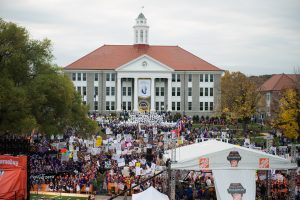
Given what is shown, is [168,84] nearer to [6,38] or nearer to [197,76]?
[197,76]

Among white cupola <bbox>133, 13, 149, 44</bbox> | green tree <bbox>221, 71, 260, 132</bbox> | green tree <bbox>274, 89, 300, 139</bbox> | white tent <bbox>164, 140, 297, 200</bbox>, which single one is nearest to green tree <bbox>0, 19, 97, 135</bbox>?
white tent <bbox>164, 140, 297, 200</bbox>

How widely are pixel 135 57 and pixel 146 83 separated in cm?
632

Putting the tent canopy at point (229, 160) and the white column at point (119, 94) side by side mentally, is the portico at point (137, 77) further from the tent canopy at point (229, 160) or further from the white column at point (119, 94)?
the tent canopy at point (229, 160)

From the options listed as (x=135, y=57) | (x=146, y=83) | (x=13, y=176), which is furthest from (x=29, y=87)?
(x=135, y=57)

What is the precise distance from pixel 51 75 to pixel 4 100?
6.06 meters

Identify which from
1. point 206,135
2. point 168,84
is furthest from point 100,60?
point 206,135

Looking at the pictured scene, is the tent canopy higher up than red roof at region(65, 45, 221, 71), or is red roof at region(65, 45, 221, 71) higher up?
red roof at region(65, 45, 221, 71)

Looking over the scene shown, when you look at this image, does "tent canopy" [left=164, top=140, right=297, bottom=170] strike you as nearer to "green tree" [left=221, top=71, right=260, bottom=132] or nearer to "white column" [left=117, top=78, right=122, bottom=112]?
"green tree" [left=221, top=71, right=260, bottom=132]

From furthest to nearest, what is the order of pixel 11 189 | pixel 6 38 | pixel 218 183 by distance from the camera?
1. pixel 6 38
2. pixel 218 183
3. pixel 11 189

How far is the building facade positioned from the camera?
8212 cm

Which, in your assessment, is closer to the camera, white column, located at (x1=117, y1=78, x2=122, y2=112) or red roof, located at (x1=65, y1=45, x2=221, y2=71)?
white column, located at (x1=117, y1=78, x2=122, y2=112)

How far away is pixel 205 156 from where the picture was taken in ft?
68.2

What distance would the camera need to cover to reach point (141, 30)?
90500 millimetres

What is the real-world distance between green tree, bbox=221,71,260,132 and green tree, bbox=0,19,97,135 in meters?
31.2
